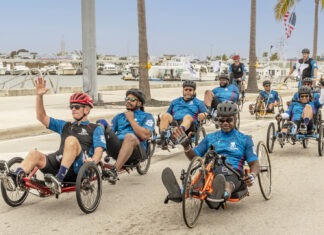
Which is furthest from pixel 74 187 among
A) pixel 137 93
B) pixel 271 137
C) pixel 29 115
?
pixel 29 115

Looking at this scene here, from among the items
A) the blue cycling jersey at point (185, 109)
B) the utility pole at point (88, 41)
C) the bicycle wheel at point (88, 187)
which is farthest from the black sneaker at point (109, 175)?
the utility pole at point (88, 41)

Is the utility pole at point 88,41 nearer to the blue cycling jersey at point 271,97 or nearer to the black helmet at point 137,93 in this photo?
the blue cycling jersey at point 271,97

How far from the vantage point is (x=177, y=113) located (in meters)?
10.5

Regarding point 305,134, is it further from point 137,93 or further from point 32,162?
point 32,162

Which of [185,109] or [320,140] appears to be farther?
[185,109]

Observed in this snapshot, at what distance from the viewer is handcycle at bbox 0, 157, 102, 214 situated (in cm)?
615

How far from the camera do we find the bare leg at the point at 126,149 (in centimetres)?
755

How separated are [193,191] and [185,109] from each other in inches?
191

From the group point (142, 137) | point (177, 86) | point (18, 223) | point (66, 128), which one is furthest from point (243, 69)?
point (177, 86)

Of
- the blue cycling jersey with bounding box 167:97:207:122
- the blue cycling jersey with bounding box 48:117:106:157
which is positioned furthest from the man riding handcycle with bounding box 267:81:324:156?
the blue cycling jersey with bounding box 48:117:106:157

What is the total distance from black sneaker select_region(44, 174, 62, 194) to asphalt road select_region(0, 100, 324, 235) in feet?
1.01

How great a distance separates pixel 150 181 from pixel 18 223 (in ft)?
8.67

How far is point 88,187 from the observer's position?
20.9 ft

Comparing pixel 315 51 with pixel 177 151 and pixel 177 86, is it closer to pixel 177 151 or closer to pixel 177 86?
pixel 177 86
